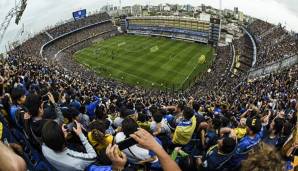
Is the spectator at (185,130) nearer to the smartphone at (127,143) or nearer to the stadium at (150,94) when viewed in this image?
the stadium at (150,94)

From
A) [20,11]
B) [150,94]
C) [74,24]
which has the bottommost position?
[74,24]

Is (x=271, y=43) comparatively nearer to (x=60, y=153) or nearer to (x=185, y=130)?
(x=185, y=130)

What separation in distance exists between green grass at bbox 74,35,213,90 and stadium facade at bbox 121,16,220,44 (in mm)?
2249

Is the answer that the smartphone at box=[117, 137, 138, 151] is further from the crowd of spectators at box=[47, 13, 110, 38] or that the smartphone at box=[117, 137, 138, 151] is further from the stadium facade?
the crowd of spectators at box=[47, 13, 110, 38]

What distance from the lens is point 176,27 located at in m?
82.2

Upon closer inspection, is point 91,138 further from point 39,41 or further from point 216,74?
point 39,41

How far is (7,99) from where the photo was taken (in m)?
9.02

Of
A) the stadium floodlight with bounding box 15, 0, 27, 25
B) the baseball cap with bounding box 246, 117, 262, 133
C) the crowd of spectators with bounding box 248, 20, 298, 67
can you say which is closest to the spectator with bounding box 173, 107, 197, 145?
the baseball cap with bounding box 246, 117, 262, 133

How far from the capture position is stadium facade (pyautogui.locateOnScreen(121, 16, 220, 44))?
249 ft

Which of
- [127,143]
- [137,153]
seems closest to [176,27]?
[137,153]

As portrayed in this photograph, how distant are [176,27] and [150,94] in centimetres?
3986

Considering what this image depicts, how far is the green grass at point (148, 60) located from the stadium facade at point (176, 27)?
2.25 metres

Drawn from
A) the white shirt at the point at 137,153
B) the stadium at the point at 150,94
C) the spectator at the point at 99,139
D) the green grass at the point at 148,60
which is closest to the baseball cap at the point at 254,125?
the stadium at the point at 150,94

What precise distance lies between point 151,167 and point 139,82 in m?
49.5
